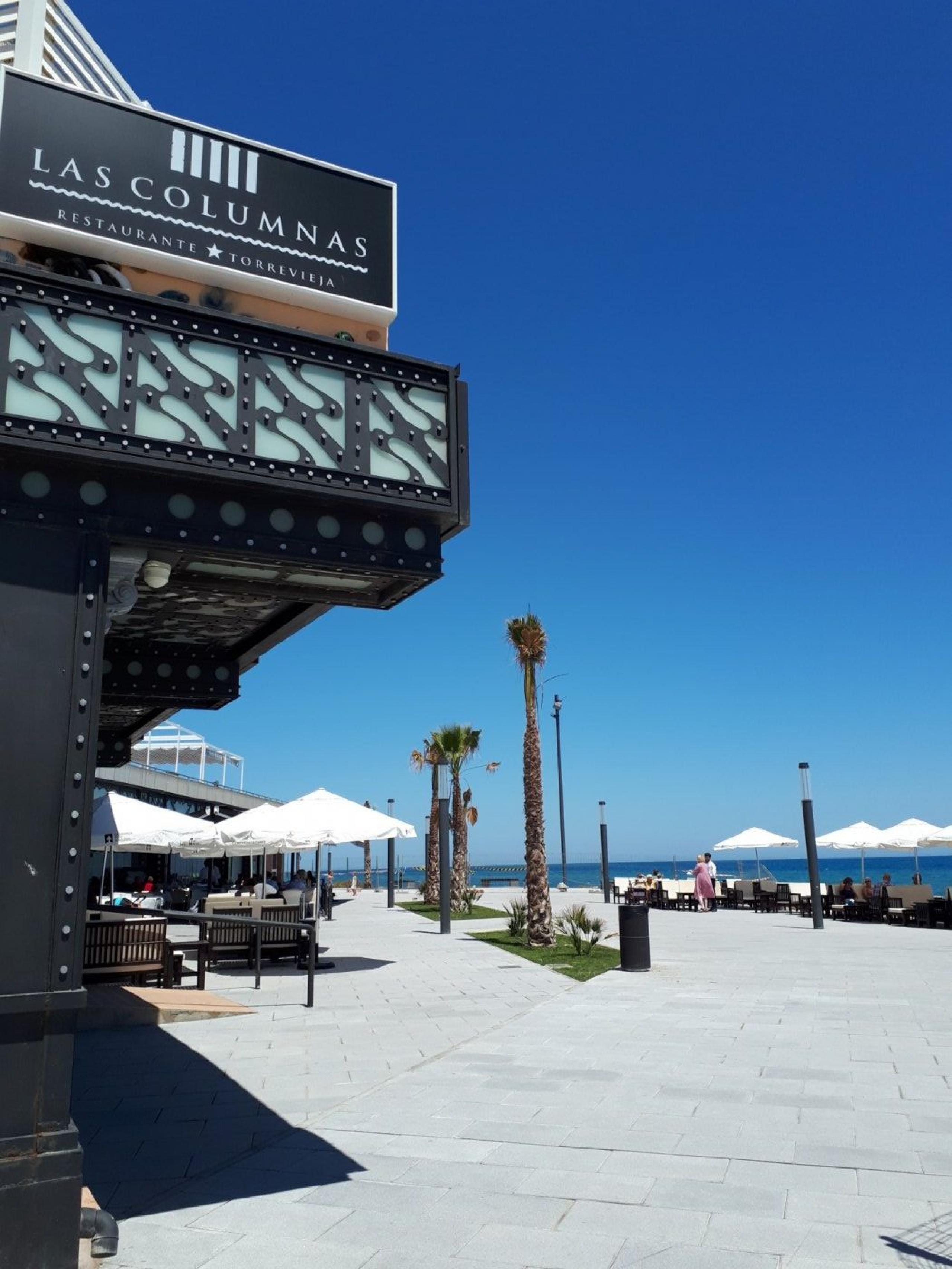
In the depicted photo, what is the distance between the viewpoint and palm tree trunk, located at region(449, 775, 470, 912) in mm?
27391

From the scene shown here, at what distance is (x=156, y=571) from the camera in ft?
17.0

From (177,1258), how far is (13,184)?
5017 millimetres

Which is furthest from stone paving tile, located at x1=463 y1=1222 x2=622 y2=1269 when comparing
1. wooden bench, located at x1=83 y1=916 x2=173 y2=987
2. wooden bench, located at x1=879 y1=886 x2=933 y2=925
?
wooden bench, located at x1=879 y1=886 x2=933 y2=925

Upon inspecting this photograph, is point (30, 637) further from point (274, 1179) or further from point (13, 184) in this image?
point (274, 1179)

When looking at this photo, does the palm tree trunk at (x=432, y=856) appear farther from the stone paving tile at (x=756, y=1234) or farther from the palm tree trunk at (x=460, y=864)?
the stone paving tile at (x=756, y=1234)

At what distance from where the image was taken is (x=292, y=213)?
19.1ft

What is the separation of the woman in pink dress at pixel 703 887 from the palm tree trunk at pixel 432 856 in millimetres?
7928

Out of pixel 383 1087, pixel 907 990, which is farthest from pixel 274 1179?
pixel 907 990

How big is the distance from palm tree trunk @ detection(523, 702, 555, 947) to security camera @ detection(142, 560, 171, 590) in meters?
11.9

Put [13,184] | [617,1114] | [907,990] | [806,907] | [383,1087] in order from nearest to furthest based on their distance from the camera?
[13,184]
[617,1114]
[383,1087]
[907,990]
[806,907]

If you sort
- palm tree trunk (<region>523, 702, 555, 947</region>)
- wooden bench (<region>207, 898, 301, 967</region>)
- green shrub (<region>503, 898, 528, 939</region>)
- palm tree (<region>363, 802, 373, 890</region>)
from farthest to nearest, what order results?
palm tree (<region>363, 802, 373, 890</region>)
green shrub (<region>503, 898, 528, 939</region>)
palm tree trunk (<region>523, 702, 555, 947</region>)
wooden bench (<region>207, 898, 301, 967</region>)

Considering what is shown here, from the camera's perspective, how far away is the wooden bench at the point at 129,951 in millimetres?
11125

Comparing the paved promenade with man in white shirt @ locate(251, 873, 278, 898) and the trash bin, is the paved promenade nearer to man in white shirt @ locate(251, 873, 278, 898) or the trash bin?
the trash bin

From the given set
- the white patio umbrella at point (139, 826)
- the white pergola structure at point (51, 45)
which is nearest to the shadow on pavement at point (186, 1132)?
the white patio umbrella at point (139, 826)
